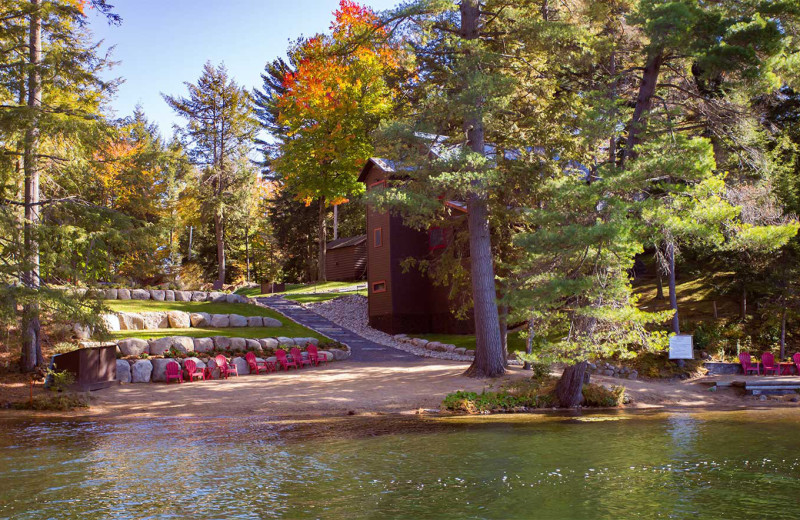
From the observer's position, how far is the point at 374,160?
3083 cm

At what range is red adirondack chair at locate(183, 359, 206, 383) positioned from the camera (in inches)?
778

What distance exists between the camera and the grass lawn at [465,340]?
24.6 m

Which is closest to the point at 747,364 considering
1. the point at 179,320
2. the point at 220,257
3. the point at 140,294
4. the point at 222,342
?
the point at 222,342

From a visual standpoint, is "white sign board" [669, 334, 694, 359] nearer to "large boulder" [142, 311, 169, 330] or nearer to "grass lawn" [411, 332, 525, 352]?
"grass lawn" [411, 332, 525, 352]

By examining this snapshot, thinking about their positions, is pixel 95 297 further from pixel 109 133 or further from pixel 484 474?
pixel 484 474

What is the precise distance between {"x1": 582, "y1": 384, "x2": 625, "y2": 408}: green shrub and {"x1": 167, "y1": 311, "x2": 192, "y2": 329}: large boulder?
16.2 meters

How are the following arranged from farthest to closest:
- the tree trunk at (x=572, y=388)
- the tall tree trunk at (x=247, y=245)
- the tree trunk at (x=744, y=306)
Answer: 1. the tall tree trunk at (x=247, y=245)
2. the tree trunk at (x=744, y=306)
3. the tree trunk at (x=572, y=388)

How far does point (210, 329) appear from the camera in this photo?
2628cm

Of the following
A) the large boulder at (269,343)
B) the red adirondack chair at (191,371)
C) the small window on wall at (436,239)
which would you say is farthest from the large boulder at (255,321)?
the small window on wall at (436,239)

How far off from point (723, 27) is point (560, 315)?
23.1ft

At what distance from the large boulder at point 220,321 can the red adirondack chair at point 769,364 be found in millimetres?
19931

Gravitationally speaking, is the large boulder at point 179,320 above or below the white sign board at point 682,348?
above

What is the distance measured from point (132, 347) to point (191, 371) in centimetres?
237

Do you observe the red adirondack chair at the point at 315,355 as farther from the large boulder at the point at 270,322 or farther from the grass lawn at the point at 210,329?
the large boulder at the point at 270,322
